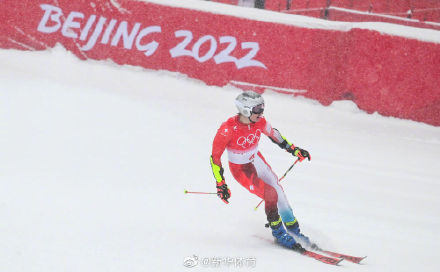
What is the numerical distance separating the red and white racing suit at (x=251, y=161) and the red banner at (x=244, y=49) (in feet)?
15.1

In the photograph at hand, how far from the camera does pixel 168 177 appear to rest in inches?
229

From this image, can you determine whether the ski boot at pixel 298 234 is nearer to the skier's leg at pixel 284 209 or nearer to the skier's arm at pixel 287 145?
the skier's leg at pixel 284 209

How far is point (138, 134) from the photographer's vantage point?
6965 mm

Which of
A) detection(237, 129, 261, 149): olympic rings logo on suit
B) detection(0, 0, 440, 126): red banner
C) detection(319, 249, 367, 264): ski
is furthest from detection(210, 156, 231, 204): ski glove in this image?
detection(0, 0, 440, 126): red banner

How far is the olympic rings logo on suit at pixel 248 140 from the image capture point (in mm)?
4443

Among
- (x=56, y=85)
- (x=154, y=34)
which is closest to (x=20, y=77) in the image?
(x=56, y=85)

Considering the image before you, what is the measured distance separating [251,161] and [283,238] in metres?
0.92

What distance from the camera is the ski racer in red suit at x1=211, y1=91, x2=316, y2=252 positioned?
13.8 feet

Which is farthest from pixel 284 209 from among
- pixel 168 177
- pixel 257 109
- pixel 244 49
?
pixel 244 49

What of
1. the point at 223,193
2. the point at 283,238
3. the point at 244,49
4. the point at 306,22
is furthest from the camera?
the point at 244,49

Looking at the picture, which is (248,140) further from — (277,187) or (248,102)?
(277,187)

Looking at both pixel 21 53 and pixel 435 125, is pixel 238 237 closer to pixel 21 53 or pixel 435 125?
pixel 435 125

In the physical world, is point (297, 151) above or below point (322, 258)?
above

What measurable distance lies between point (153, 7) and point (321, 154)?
5.00 metres
